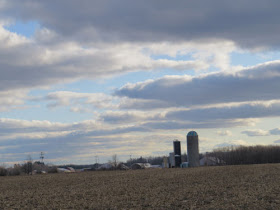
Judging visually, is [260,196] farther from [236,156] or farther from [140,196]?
[236,156]

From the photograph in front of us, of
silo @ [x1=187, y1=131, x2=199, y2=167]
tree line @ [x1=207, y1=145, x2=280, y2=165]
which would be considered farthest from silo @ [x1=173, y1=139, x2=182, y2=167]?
tree line @ [x1=207, y1=145, x2=280, y2=165]

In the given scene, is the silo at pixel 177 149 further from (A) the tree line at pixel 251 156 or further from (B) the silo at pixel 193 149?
(A) the tree line at pixel 251 156

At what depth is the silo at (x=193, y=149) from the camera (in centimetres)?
10512

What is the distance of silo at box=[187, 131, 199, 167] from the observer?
105125 mm

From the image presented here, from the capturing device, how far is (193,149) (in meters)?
106

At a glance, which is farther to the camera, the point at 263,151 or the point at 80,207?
the point at 263,151

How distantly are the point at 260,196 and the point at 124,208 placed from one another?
9.13m

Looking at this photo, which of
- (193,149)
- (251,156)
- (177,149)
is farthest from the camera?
(251,156)

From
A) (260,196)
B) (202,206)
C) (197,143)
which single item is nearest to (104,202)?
(202,206)

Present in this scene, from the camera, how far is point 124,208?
1038 inches

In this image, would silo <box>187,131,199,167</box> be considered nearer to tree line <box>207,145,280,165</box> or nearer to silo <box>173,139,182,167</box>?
silo <box>173,139,182,167</box>

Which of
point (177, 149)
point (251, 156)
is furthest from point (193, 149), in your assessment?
point (251, 156)

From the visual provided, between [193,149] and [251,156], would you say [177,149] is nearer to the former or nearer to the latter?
[193,149]

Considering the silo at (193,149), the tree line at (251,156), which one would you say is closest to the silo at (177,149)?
the silo at (193,149)
